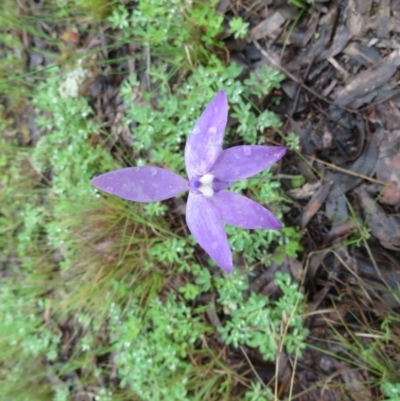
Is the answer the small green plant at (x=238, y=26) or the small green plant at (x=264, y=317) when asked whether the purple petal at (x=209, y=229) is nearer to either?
the small green plant at (x=264, y=317)

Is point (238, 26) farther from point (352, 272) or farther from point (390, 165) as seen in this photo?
point (352, 272)

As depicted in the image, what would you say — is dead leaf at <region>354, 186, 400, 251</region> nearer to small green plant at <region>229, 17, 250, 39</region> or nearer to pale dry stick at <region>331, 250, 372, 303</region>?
pale dry stick at <region>331, 250, 372, 303</region>

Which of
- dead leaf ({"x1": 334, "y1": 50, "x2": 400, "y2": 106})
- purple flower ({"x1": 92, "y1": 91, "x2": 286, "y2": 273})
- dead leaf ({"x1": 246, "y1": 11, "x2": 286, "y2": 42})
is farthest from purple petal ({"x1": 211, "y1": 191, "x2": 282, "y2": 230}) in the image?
dead leaf ({"x1": 246, "y1": 11, "x2": 286, "y2": 42})

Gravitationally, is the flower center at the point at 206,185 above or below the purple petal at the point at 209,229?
above

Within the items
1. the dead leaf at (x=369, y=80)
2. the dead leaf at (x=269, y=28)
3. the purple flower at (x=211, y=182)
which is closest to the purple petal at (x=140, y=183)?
the purple flower at (x=211, y=182)

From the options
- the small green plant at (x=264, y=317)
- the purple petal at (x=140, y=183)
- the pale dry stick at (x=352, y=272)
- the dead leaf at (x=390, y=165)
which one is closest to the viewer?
the purple petal at (x=140, y=183)

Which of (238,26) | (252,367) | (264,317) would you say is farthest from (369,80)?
(252,367)

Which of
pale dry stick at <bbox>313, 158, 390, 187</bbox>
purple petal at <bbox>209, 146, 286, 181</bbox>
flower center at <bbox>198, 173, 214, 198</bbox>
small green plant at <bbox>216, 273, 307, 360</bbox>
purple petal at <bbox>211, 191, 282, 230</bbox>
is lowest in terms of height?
small green plant at <bbox>216, 273, 307, 360</bbox>
